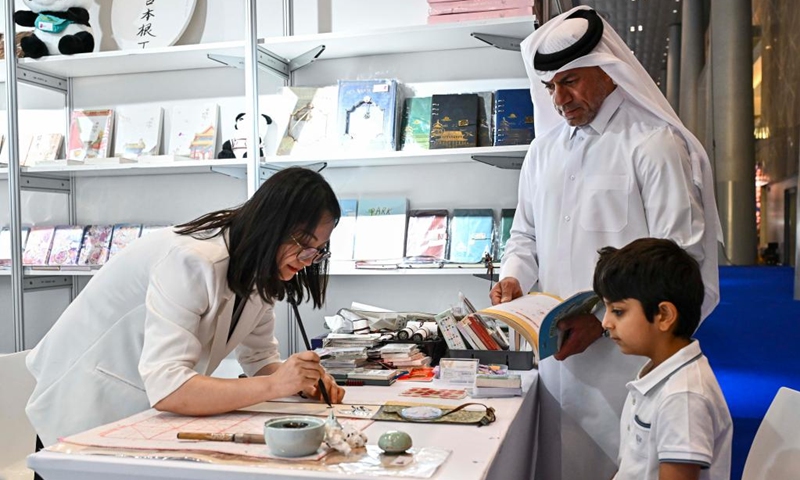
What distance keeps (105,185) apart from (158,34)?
33.4 inches

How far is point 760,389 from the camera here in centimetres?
418

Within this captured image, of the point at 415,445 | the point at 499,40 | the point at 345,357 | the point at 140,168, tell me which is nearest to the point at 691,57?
the point at 499,40

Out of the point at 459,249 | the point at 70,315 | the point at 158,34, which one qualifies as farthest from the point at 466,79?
the point at 70,315

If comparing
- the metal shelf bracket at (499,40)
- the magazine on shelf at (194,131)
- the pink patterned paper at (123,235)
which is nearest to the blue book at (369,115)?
the metal shelf bracket at (499,40)

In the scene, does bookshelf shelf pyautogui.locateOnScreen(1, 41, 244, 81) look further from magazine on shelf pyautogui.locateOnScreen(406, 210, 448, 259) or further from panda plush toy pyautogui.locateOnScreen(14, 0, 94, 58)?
magazine on shelf pyautogui.locateOnScreen(406, 210, 448, 259)

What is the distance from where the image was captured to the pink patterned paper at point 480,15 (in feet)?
10.7

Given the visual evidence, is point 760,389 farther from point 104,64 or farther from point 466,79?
point 104,64

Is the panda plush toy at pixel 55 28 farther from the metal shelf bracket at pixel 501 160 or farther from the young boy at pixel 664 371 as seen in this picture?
the young boy at pixel 664 371

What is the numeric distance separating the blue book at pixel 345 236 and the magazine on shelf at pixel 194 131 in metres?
0.74

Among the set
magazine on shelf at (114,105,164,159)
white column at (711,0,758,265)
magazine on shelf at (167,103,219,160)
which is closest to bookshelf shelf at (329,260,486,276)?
magazine on shelf at (167,103,219,160)

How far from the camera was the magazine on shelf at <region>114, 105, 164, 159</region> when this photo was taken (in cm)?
397

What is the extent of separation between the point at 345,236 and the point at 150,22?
59.2 inches

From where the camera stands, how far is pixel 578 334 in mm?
2074

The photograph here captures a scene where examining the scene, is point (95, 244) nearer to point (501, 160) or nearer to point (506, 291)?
point (501, 160)
